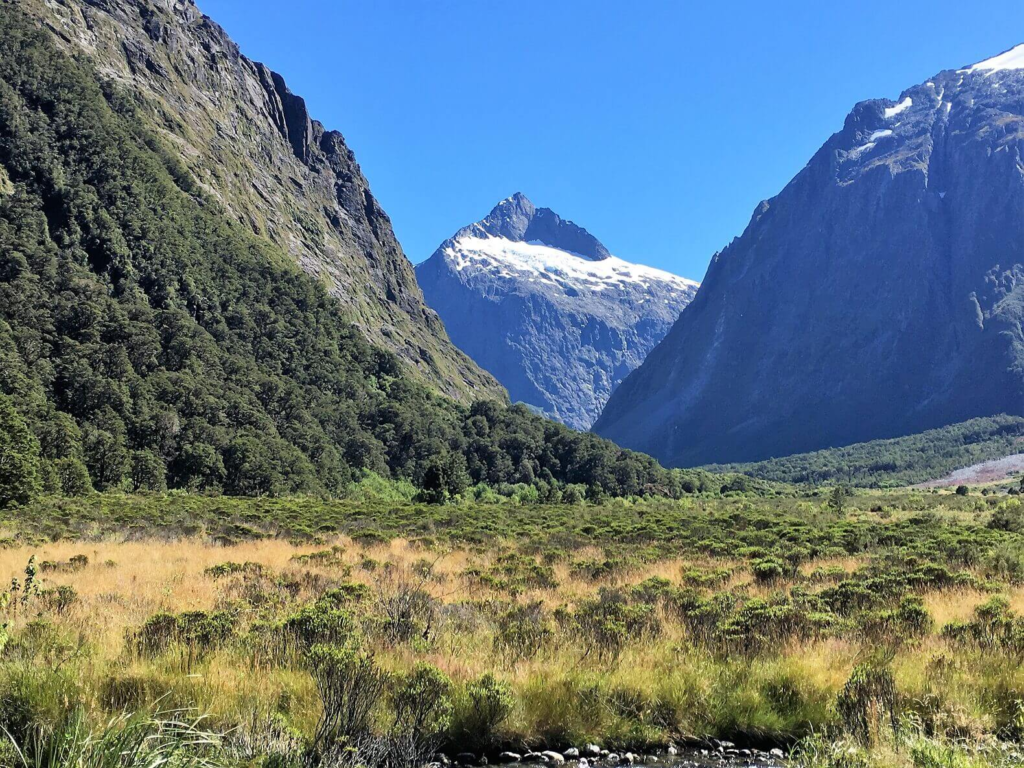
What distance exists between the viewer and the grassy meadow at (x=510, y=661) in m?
5.64

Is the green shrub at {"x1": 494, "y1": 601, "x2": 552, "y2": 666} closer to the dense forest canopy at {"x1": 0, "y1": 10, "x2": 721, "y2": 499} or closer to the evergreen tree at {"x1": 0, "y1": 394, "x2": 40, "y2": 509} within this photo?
the evergreen tree at {"x1": 0, "y1": 394, "x2": 40, "y2": 509}

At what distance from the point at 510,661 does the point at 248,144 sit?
7111 inches

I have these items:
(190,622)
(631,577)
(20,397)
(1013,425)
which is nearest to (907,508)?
(631,577)

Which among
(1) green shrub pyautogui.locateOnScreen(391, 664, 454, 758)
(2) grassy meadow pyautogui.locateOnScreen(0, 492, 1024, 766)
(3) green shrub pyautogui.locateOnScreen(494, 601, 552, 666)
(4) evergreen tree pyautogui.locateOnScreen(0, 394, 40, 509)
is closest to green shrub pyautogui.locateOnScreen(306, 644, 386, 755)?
(2) grassy meadow pyautogui.locateOnScreen(0, 492, 1024, 766)

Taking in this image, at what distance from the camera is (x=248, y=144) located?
162 metres

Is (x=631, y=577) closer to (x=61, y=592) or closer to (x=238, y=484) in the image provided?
(x=61, y=592)

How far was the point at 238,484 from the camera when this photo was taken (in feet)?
226

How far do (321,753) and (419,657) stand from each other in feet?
8.08

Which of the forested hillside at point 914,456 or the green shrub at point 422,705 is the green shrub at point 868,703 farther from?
the forested hillside at point 914,456

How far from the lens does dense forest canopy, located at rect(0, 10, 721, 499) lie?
6844cm

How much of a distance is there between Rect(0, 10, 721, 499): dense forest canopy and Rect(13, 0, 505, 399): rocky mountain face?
527 inches

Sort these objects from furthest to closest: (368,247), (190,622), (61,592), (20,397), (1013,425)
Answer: (368,247) → (1013,425) → (20,397) → (61,592) → (190,622)

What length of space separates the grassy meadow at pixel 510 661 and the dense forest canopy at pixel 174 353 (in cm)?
4480

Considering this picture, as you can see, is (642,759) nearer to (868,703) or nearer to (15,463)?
(868,703)
